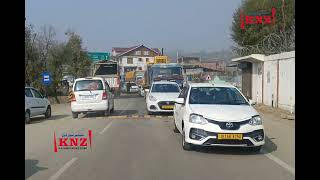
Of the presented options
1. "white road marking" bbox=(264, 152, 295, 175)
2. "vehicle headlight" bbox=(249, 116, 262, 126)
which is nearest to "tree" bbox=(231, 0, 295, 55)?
"vehicle headlight" bbox=(249, 116, 262, 126)

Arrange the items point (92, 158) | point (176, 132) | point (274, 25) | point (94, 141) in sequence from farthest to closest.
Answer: point (274, 25) < point (176, 132) < point (94, 141) < point (92, 158)

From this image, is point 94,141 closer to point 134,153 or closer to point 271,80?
point 134,153

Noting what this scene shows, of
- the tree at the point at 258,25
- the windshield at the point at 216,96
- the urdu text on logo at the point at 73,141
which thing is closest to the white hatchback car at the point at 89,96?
the urdu text on logo at the point at 73,141

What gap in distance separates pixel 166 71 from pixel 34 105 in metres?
14.3

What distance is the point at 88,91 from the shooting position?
1956cm

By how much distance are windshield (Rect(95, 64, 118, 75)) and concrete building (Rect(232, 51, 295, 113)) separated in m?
15.5

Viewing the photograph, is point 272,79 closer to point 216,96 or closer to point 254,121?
point 216,96

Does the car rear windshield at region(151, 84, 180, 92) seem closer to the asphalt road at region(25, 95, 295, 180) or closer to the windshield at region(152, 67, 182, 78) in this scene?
the asphalt road at region(25, 95, 295, 180)

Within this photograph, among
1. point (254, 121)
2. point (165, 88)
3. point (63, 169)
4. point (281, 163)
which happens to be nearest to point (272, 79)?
point (165, 88)

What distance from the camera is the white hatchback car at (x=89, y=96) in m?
19.5

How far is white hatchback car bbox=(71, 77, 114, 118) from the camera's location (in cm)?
1953
